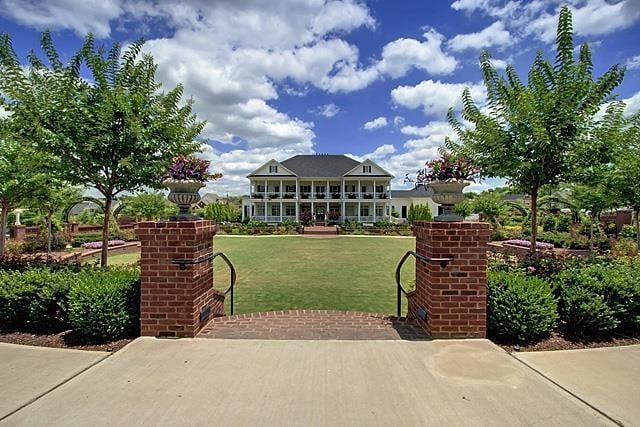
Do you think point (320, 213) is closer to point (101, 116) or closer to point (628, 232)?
point (628, 232)

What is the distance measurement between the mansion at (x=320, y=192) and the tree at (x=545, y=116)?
3422 centimetres

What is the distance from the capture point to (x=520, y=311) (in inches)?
146

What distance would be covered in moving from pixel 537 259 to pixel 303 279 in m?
5.85

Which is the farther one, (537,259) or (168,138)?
(168,138)

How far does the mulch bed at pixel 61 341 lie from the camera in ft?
12.1

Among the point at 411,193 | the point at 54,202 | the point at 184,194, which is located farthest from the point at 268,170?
the point at 184,194

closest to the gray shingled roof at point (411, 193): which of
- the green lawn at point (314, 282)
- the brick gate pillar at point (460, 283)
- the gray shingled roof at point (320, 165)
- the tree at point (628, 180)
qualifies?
the gray shingled roof at point (320, 165)

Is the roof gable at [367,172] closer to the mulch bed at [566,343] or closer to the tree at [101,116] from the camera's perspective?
the tree at [101,116]

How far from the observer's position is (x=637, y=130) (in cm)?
559

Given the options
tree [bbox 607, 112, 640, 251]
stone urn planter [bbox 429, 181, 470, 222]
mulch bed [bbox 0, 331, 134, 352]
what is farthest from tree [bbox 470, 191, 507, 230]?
mulch bed [bbox 0, 331, 134, 352]

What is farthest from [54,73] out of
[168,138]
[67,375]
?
[67,375]

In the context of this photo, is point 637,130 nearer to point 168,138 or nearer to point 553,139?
point 553,139

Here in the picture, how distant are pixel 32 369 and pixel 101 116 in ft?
12.2

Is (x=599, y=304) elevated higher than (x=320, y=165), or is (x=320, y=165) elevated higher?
(x=320, y=165)
